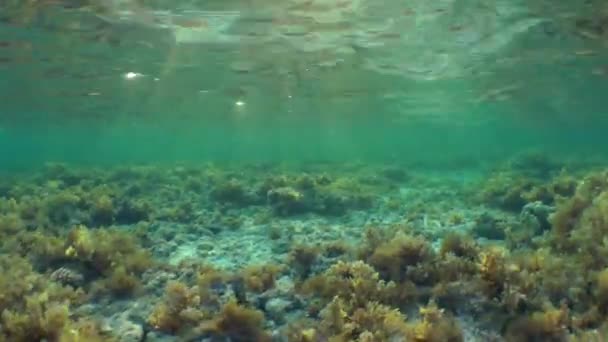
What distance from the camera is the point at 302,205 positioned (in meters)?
16.6

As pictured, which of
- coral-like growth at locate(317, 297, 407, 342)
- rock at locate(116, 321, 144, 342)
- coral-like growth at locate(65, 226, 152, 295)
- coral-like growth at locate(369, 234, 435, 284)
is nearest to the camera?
coral-like growth at locate(317, 297, 407, 342)

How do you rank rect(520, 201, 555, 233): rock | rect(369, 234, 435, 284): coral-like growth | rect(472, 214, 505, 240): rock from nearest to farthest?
rect(369, 234, 435, 284): coral-like growth, rect(520, 201, 555, 233): rock, rect(472, 214, 505, 240): rock

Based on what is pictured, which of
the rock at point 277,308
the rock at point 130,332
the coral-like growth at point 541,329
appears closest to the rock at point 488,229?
the coral-like growth at point 541,329

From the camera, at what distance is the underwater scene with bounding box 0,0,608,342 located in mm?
7352

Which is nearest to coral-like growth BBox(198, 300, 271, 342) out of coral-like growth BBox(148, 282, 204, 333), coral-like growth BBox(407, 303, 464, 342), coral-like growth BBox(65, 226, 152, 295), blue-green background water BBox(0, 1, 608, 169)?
coral-like growth BBox(148, 282, 204, 333)

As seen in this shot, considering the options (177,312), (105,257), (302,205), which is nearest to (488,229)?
(302,205)

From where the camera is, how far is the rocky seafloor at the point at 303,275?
6934 millimetres

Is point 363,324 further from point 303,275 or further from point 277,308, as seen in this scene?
point 303,275

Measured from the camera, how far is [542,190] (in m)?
14.7

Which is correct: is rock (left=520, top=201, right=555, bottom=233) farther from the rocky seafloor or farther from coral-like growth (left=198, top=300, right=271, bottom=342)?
coral-like growth (left=198, top=300, right=271, bottom=342)

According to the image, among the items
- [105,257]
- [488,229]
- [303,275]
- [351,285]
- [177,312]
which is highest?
[351,285]

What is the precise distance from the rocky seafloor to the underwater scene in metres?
0.03

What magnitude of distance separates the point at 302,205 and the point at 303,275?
274 inches

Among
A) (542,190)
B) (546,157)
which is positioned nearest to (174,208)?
(542,190)
